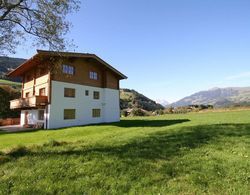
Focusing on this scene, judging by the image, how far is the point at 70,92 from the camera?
113 ft

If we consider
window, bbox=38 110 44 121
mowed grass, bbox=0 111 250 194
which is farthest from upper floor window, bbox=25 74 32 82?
mowed grass, bbox=0 111 250 194

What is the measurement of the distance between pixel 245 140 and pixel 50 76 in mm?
24885

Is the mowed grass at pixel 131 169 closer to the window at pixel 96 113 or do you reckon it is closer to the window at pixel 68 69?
the window at pixel 68 69

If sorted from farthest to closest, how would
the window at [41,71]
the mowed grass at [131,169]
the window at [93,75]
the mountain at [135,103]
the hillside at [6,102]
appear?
the mountain at [135,103] → the hillside at [6,102] → the window at [93,75] → the window at [41,71] → the mowed grass at [131,169]

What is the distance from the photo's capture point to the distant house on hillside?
3188cm

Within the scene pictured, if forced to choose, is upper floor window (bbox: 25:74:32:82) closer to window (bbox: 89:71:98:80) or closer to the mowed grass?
window (bbox: 89:71:98:80)

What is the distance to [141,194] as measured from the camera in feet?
22.4

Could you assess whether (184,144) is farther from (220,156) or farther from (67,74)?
(67,74)

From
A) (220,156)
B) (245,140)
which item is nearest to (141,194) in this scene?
(220,156)

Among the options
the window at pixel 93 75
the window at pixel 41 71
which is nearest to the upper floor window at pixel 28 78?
the window at pixel 41 71

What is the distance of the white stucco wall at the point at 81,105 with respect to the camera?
31.9 meters

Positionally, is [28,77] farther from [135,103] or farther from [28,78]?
[135,103]

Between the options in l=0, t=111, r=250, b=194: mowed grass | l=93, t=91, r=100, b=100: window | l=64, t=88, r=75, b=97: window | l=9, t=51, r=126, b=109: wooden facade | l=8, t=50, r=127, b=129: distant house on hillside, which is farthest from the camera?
l=93, t=91, r=100, b=100: window

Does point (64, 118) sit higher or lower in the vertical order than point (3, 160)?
higher
